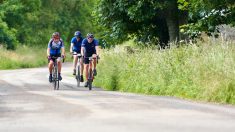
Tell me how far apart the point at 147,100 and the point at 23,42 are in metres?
54.9

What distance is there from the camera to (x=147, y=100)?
1352 centimetres

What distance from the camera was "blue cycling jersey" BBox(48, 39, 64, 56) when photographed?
19719 millimetres

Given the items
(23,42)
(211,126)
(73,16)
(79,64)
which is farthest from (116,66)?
(73,16)


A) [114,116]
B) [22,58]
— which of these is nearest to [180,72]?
[114,116]

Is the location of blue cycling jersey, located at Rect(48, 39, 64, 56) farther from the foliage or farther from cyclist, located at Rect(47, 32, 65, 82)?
the foliage

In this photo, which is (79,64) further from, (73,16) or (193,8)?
(73,16)

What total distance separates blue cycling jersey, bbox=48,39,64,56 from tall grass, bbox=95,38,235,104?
6.66 ft

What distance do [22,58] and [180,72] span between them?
36132 mm

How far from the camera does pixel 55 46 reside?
1972cm

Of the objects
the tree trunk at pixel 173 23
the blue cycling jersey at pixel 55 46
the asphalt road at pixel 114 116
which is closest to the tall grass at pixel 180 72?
A: the asphalt road at pixel 114 116

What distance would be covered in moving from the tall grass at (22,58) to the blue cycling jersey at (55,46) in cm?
2485

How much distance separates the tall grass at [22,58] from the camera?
46.1 m

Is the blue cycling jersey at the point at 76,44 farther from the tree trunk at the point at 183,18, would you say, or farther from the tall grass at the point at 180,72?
the tree trunk at the point at 183,18

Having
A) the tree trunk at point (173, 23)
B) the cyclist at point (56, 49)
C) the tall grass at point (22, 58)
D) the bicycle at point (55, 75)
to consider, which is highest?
the tree trunk at point (173, 23)
